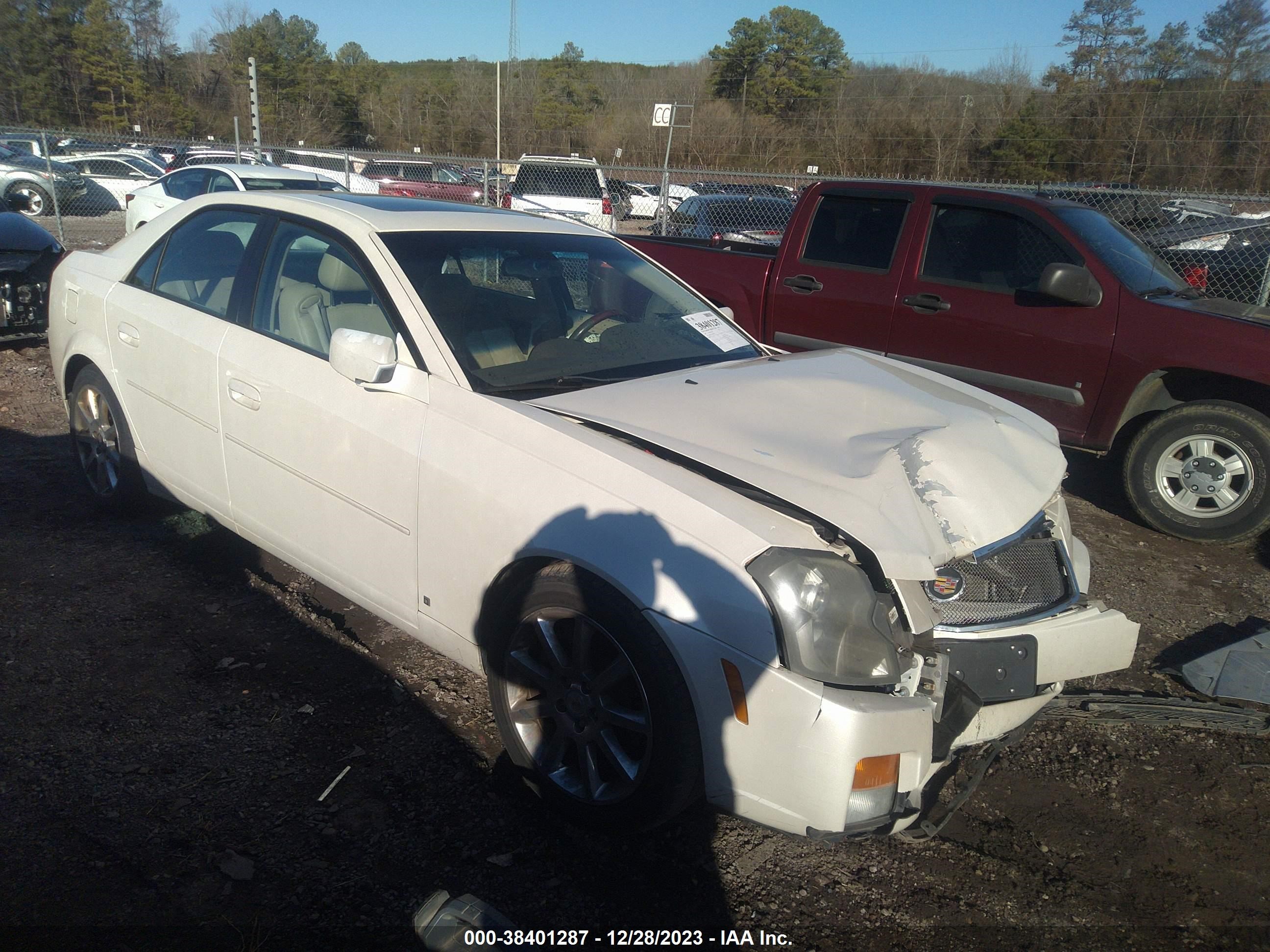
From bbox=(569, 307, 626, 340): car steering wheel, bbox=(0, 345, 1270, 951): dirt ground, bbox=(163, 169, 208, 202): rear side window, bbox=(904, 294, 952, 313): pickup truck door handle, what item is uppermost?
bbox=(163, 169, 208, 202): rear side window

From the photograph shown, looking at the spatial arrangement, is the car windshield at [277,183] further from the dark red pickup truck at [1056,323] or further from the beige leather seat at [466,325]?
the beige leather seat at [466,325]

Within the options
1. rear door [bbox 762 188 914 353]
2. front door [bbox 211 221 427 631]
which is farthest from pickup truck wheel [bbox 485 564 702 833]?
rear door [bbox 762 188 914 353]

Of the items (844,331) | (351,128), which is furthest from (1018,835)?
(351,128)

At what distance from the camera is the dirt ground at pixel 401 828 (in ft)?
7.58

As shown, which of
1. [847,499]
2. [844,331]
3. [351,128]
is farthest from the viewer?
[351,128]

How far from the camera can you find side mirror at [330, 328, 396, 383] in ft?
9.27

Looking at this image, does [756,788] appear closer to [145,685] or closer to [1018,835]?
[1018,835]

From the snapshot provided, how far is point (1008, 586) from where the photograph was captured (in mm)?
2672

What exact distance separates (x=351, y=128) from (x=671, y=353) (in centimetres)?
5852

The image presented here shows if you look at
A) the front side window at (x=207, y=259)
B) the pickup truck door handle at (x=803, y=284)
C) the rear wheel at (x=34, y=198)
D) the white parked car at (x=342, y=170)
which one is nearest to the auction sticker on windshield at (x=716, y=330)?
the front side window at (x=207, y=259)

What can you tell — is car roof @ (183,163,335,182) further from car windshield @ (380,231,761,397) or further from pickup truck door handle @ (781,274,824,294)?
car windshield @ (380,231,761,397)

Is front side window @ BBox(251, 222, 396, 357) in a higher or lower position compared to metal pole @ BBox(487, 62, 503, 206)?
lower

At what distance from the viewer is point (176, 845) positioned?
2.46m

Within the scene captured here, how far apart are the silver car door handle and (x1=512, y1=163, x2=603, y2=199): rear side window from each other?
14446 millimetres
